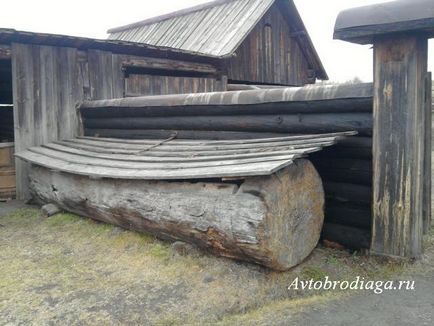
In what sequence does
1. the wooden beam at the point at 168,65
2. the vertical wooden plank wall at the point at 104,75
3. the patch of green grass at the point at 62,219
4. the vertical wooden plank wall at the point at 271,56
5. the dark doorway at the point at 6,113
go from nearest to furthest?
1. the patch of green grass at the point at 62,219
2. the vertical wooden plank wall at the point at 104,75
3. the wooden beam at the point at 168,65
4. the dark doorway at the point at 6,113
5. the vertical wooden plank wall at the point at 271,56

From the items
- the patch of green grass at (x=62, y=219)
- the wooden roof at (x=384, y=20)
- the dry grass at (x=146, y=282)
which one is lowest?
the dry grass at (x=146, y=282)

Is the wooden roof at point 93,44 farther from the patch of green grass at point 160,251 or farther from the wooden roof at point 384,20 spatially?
the wooden roof at point 384,20

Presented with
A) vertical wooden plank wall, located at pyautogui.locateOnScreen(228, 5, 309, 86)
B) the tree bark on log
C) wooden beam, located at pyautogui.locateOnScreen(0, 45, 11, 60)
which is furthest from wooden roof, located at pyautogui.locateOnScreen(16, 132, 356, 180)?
vertical wooden plank wall, located at pyautogui.locateOnScreen(228, 5, 309, 86)

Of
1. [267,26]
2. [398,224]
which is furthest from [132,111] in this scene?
[267,26]

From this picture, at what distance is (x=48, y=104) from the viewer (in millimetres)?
8133

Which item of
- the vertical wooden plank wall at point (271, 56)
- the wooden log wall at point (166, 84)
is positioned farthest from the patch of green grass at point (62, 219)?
the vertical wooden plank wall at point (271, 56)

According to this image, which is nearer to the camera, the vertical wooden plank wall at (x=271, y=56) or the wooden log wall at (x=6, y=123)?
the wooden log wall at (x=6, y=123)

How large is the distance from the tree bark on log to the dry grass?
0.19 meters

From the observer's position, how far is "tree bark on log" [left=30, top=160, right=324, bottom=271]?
3799 mm

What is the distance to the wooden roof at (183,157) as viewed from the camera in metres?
3.89

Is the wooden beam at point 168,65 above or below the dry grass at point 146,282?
above

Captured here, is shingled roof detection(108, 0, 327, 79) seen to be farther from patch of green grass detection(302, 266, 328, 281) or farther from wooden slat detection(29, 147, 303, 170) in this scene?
patch of green grass detection(302, 266, 328, 281)

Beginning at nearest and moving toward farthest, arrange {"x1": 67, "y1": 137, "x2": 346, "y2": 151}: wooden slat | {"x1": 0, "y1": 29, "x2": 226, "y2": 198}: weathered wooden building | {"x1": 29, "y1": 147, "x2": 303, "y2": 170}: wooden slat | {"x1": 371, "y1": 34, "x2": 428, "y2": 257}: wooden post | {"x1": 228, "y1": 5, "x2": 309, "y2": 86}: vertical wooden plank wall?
{"x1": 29, "y1": 147, "x2": 303, "y2": 170}: wooden slat, {"x1": 371, "y1": 34, "x2": 428, "y2": 257}: wooden post, {"x1": 67, "y1": 137, "x2": 346, "y2": 151}: wooden slat, {"x1": 0, "y1": 29, "x2": 226, "y2": 198}: weathered wooden building, {"x1": 228, "y1": 5, "x2": 309, "y2": 86}: vertical wooden plank wall

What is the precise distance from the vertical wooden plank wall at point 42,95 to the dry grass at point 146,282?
10.4 ft
